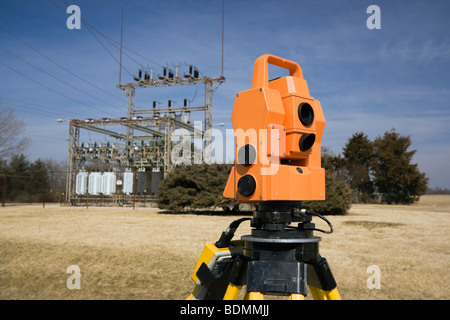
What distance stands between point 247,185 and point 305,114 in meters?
0.70

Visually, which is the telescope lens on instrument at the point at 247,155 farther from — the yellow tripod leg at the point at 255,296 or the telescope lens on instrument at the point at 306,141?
the yellow tripod leg at the point at 255,296

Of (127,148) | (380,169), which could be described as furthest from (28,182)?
(380,169)

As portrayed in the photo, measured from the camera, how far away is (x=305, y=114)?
8.35ft

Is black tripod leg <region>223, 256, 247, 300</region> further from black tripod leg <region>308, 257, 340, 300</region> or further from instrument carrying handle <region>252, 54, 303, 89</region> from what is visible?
instrument carrying handle <region>252, 54, 303, 89</region>

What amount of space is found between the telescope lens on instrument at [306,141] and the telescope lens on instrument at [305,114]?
0.39 ft

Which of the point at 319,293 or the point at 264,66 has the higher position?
the point at 264,66

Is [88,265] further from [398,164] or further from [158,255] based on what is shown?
[398,164]

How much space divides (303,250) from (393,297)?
319cm

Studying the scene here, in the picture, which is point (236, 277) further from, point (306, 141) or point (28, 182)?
point (28, 182)

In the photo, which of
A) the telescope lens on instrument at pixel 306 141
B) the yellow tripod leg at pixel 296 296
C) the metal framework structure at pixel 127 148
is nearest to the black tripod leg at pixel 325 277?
the yellow tripod leg at pixel 296 296

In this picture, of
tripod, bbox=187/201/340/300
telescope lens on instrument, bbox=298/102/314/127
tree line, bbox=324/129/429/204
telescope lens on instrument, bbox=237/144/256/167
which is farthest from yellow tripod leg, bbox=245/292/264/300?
tree line, bbox=324/129/429/204

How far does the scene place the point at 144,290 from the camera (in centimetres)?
510
